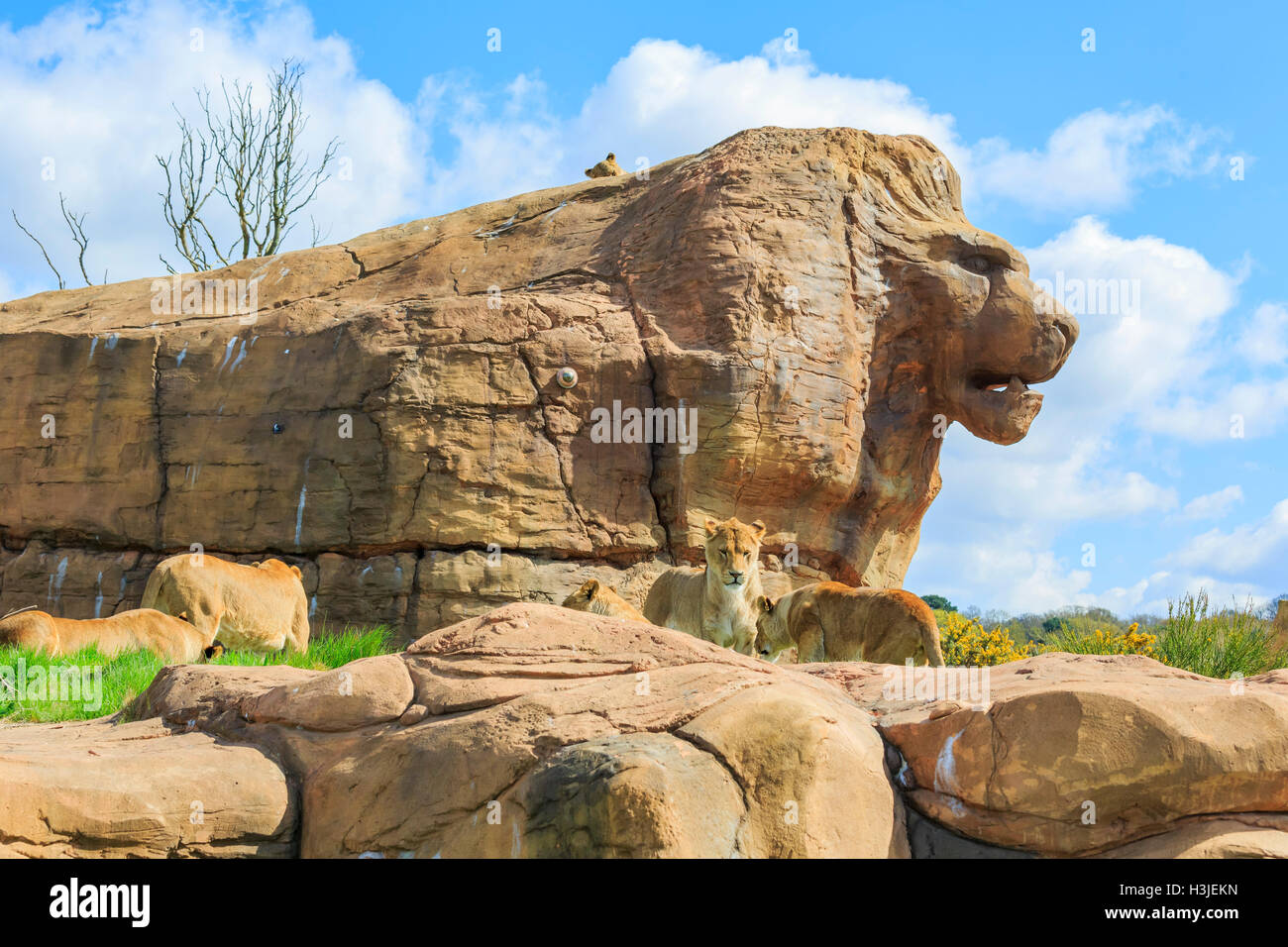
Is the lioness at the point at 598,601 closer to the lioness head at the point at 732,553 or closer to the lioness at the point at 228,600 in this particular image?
the lioness head at the point at 732,553

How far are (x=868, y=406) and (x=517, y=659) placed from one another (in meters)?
10.3

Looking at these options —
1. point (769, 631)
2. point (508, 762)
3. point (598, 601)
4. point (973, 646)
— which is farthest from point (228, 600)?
point (973, 646)

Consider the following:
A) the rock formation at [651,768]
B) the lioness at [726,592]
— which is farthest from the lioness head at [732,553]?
the rock formation at [651,768]

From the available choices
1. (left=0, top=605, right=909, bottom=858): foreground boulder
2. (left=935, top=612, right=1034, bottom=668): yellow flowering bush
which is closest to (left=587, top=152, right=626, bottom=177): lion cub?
(left=935, top=612, right=1034, bottom=668): yellow flowering bush

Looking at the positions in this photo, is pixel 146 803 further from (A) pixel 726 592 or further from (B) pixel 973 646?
(B) pixel 973 646

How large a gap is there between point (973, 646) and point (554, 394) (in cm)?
642

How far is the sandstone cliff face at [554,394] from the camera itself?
46.2 feet

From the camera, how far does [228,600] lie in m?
12.1

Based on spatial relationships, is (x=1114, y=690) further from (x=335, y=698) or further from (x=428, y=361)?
(x=428, y=361)

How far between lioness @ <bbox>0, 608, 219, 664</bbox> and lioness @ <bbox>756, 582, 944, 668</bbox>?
17.2 feet

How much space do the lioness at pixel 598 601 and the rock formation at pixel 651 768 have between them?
5214 mm

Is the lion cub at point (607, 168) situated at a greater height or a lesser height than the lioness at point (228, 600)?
greater

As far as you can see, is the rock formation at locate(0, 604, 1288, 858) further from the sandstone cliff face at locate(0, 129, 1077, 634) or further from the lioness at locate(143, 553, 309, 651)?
the sandstone cliff face at locate(0, 129, 1077, 634)
